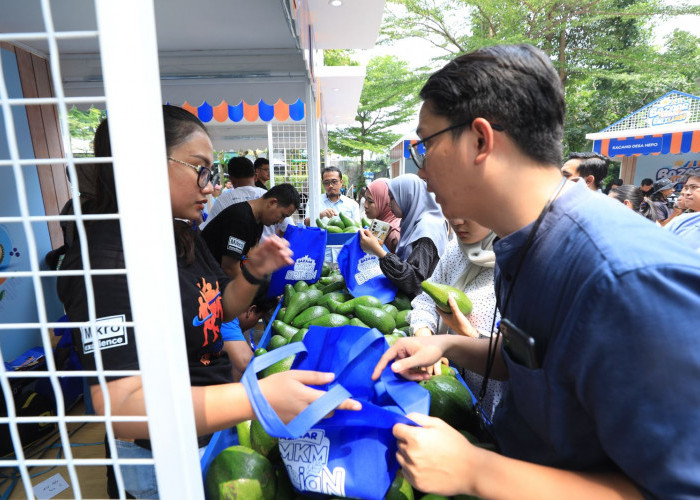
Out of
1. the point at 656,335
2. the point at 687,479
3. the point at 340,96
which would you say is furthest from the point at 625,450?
the point at 340,96

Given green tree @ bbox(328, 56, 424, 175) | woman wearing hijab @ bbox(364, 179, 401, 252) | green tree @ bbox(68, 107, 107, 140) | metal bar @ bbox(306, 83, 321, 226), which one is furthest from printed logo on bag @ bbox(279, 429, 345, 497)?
green tree @ bbox(328, 56, 424, 175)

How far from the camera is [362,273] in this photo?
9.77 ft

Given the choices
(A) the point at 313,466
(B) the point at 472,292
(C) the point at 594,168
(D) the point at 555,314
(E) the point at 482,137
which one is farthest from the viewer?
(C) the point at 594,168

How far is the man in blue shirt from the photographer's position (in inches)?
25.1

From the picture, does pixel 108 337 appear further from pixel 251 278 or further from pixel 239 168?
pixel 239 168

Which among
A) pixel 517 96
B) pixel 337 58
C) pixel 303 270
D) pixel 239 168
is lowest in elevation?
pixel 303 270

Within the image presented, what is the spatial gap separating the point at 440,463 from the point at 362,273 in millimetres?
2167

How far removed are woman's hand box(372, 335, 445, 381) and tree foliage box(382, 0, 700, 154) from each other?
12.9 m

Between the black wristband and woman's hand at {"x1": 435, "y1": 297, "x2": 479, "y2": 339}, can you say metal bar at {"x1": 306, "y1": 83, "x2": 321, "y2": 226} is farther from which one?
woman's hand at {"x1": 435, "y1": 297, "x2": 479, "y2": 339}

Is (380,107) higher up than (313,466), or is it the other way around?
(380,107)

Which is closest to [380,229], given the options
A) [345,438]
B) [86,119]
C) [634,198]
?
[345,438]

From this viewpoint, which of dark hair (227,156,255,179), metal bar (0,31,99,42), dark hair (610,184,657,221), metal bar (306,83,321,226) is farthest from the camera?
dark hair (610,184,657,221)

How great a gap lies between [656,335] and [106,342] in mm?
1075

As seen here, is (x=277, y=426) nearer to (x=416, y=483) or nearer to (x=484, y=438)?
(x=416, y=483)
